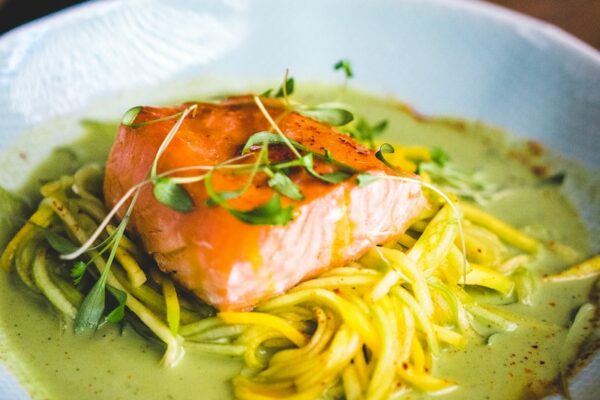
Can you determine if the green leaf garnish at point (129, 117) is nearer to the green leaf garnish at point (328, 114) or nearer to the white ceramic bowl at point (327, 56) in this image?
the green leaf garnish at point (328, 114)

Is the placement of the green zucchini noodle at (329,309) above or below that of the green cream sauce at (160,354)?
above

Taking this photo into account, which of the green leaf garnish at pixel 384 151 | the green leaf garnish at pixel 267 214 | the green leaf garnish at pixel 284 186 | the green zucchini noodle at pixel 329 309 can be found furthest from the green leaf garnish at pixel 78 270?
the green leaf garnish at pixel 384 151

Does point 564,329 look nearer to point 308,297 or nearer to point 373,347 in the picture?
point 373,347

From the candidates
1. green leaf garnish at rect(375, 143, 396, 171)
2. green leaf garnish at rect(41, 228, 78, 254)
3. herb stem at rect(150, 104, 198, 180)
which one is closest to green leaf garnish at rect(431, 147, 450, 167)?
green leaf garnish at rect(375, 143, 396, 171)

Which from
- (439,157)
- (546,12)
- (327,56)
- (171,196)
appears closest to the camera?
(171,196)

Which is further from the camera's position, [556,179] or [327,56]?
[327,56]

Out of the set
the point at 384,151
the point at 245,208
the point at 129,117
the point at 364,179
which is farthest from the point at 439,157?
the point at 129,117

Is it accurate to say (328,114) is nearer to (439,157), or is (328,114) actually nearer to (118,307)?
(439,157)
